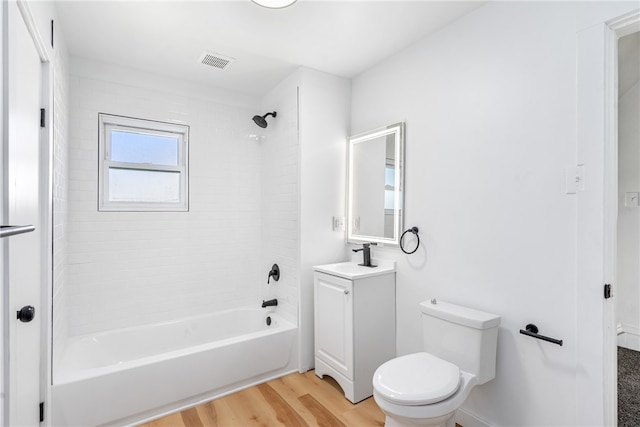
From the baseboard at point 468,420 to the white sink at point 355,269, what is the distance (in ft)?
3.17

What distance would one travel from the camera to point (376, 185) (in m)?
2.62

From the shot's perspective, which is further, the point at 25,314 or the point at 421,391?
the point at 421,391

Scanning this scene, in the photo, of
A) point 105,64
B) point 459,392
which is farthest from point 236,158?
point 459,392

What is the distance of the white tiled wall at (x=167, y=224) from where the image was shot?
2514 mm

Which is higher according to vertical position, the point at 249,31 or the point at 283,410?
the point at 249,31

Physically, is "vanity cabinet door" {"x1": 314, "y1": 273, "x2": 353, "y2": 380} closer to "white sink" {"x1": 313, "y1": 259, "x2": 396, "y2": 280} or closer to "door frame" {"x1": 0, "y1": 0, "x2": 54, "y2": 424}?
"white sink" {"x1": 313, "y1": 259, "x2": 396, "y2": 280}

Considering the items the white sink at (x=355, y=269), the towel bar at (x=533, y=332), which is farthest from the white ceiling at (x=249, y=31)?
the towel bar at (x=533, y=332)

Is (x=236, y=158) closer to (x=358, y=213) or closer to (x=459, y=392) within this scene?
(x=358, y=213)

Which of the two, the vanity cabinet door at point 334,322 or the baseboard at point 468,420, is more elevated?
the vanity cabinet door at point 334,322

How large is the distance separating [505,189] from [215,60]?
2266mm

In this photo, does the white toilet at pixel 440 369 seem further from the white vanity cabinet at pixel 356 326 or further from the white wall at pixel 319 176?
the white wall at pixel 319 176

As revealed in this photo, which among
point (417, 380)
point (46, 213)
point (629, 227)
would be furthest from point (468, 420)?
point (46, 213)

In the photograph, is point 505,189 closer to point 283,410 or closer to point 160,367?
point 283,410

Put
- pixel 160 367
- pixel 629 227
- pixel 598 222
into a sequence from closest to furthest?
pixel 598 222, pixel 160 367, pixel 629 227
